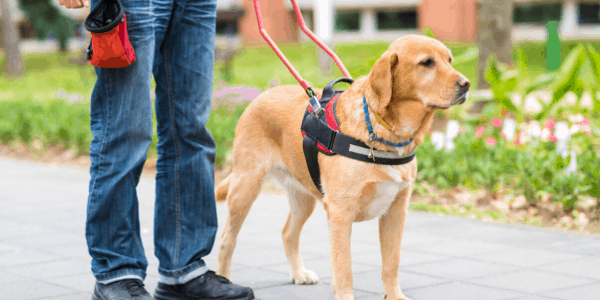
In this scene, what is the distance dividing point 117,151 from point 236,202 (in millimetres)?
723

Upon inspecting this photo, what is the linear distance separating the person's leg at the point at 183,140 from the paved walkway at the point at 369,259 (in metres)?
0.46

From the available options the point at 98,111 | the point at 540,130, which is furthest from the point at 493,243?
the point at 98,111

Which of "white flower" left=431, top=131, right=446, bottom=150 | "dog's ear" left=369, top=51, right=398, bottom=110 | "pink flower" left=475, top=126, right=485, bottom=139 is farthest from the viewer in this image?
"pink flower" left=475, top=126, right=485, bottom=139

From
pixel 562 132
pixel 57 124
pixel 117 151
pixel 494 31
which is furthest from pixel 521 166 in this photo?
pixel 57 124

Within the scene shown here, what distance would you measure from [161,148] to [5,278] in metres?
1.31

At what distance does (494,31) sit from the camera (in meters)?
7.59

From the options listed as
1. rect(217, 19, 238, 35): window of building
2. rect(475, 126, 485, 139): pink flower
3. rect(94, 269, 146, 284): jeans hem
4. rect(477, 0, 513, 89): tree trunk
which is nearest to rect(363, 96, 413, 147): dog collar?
rect(94, 269, 146, 284): jeans hem

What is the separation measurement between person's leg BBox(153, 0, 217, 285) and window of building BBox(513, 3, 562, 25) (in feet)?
93.1

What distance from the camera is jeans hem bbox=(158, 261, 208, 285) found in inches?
110

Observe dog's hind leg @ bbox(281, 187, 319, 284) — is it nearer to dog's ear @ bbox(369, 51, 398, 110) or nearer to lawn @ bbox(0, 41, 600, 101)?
dog's ear @ bbox(369, 51, 398, 110)

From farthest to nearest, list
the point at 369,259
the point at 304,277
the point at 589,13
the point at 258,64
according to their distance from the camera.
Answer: the point at 589,13
the point at 258,64
the point at 369,259
the point at 304,277

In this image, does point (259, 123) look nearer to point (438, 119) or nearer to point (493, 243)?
point (493, 243)

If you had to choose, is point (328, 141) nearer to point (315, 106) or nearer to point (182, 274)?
point (315, 106)

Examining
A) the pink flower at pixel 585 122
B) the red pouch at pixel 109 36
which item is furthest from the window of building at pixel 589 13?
the red pouch at pixel 109 36
